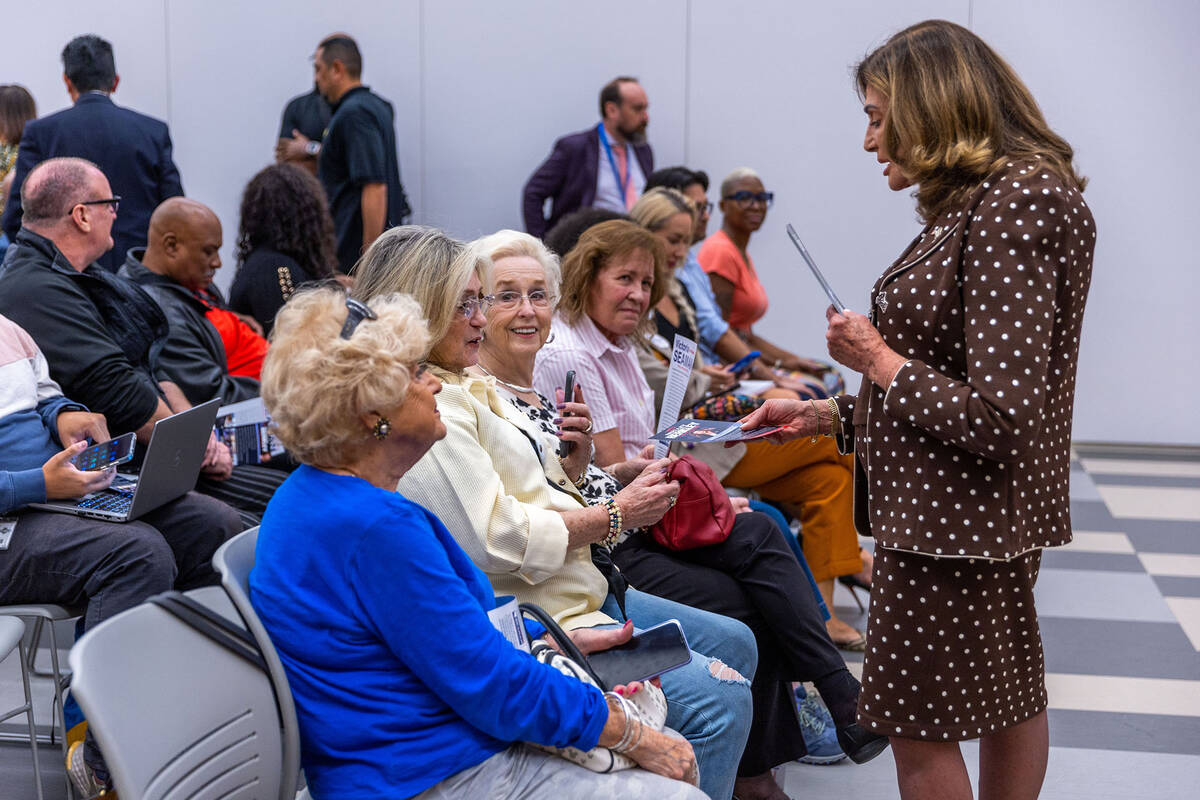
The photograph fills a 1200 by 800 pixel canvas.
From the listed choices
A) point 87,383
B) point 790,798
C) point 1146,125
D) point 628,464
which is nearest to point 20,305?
point 87,383

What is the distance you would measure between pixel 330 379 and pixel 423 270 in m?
0.72

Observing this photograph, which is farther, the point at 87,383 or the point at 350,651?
the point at 87,383

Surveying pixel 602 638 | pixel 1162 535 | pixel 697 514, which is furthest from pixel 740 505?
pixel 1162 535

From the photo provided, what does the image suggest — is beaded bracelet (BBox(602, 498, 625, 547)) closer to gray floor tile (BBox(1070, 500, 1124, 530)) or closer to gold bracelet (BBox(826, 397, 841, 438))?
gold bracelet (BBox(826, 397, 841, 438))

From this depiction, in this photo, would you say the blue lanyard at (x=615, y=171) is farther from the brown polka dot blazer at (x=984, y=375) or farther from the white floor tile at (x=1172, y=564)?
the brown polka dot blazer at (x=984, y=375)

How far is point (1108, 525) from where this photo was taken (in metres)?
5.18

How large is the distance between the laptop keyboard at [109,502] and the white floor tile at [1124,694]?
2.44 m

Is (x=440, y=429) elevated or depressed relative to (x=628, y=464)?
elevated

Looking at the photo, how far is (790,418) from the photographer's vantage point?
2156 mm

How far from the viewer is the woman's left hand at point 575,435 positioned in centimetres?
240

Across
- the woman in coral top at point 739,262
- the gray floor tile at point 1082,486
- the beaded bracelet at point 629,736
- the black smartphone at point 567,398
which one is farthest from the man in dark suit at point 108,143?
the gray floor tile at point 1082,486

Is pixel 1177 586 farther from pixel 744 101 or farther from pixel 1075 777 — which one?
pixel 744 101

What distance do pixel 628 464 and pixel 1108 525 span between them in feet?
10.9

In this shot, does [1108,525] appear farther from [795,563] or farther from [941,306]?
[941,306]
